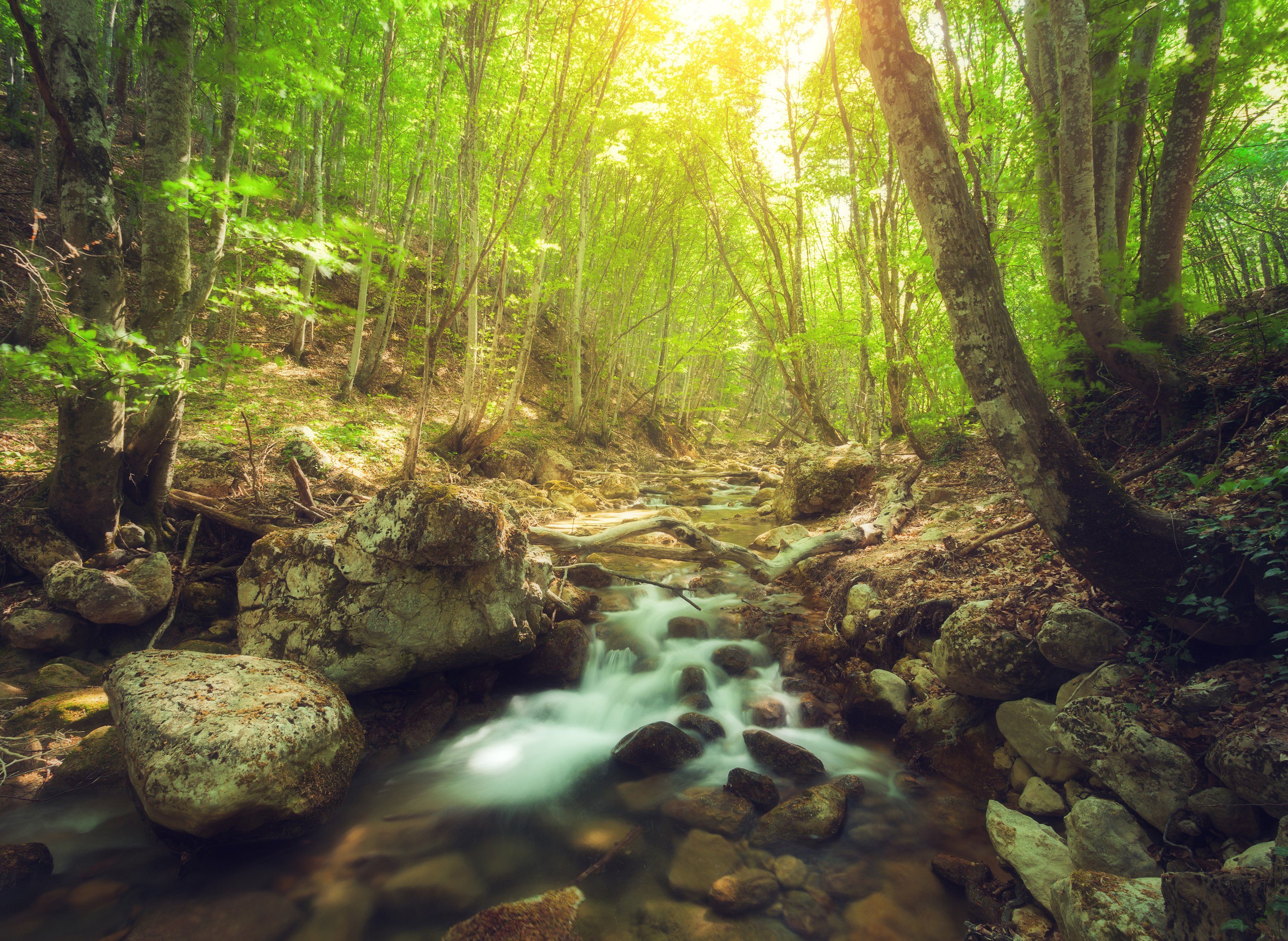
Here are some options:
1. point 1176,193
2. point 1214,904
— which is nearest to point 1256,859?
point 1214,904

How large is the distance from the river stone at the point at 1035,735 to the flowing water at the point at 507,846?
65 centimetres

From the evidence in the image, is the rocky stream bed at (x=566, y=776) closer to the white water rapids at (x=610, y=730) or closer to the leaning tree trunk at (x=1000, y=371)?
the white water rapids at (x=610, y=730)

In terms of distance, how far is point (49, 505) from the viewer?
5.39 metres

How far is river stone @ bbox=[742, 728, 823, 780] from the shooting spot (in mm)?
4762

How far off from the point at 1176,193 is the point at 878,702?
6.41 metres

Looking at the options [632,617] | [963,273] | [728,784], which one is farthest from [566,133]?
[728,784]

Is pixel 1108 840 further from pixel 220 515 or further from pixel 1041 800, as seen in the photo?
pixel 220 515

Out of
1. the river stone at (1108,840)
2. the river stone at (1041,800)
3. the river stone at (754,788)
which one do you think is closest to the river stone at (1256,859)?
the river stone at (1108,840)

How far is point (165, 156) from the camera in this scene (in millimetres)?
5188

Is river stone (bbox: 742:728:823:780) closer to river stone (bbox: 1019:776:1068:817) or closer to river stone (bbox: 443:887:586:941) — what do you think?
river stone (bbox: 1019:776:1068:817)

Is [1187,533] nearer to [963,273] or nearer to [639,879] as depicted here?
[963,273]

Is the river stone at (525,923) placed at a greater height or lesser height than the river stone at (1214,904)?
lesser

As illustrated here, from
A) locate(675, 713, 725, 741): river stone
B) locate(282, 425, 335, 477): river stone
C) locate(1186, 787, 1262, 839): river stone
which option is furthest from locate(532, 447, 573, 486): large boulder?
locate(1186, 787, 1262, 839): river stone

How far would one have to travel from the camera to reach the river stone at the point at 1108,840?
9.39 ft
